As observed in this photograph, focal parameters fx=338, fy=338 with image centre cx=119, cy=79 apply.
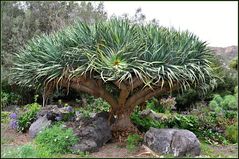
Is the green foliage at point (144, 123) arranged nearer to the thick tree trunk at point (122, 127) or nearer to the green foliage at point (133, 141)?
the thick tree trunk at point (122, 127)

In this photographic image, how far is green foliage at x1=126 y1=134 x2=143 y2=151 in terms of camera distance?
5866mm

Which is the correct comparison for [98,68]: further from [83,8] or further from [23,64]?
[83,8]

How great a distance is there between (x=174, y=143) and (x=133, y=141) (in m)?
0.84

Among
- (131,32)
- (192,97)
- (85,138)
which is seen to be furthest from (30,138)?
(192,97)

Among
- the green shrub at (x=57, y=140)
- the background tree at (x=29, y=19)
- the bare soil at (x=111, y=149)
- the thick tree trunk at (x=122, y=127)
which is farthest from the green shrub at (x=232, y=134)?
the background tree at (x=29, y=19)

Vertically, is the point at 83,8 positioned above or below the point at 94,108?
above

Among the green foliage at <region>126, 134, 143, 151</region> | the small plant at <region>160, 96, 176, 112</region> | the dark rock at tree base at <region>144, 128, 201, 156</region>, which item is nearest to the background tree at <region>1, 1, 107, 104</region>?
the small plant at <region>160, 96, 176, 112</region>

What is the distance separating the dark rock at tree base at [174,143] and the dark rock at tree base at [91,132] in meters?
0.91

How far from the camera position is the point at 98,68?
18.6ft

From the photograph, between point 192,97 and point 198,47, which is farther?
point 192,97

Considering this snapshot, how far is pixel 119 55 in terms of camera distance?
5.81 meters

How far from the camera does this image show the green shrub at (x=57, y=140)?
5465 mm

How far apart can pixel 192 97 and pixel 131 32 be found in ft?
26.2

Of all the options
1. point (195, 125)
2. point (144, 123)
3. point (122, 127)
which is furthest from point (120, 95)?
point (195, 125)
